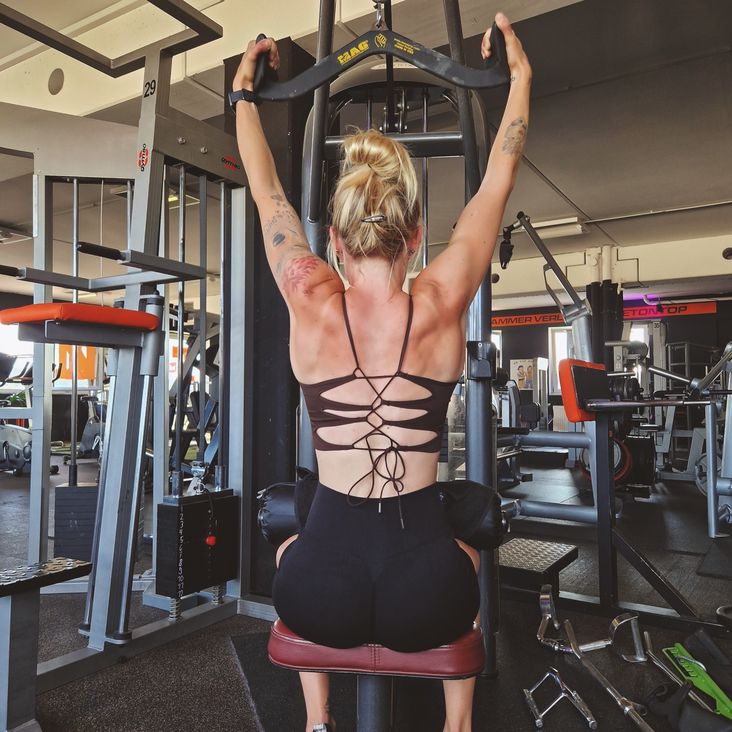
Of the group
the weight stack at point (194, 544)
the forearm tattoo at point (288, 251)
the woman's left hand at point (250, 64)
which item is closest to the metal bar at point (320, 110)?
the woman's left hand at point (250, 64)

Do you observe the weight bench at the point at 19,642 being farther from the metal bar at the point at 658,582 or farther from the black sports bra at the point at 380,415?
the metal bar at the point at 658,582

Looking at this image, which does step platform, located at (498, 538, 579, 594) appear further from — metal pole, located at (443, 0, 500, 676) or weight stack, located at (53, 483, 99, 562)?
weight stack, located at (53, 483, 99, 562)

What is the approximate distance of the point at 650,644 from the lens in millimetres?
2129

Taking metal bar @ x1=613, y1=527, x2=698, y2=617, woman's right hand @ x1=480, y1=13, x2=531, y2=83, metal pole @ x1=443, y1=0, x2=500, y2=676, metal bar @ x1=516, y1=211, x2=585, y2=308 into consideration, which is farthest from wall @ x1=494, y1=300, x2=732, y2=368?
woman's right hand @ x1=480, y1=13, x2=531, y2=83

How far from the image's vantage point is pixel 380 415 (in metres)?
0.91

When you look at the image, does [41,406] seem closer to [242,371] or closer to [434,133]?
[242,371]

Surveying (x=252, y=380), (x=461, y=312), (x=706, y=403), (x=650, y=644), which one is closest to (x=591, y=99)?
(x=706, y=403)

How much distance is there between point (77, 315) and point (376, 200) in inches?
45.2

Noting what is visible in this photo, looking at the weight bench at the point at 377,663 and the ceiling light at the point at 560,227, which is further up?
the ceiling light at the point at 560,227

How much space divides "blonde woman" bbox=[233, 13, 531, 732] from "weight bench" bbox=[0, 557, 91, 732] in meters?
0.84

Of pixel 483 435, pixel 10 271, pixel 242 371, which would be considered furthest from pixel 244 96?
pixel 242 371

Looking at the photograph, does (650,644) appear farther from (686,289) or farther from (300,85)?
(686,289)

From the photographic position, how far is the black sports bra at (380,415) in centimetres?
91

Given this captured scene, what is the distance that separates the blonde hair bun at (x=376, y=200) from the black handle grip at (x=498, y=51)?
25 cm
